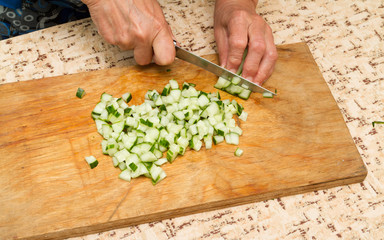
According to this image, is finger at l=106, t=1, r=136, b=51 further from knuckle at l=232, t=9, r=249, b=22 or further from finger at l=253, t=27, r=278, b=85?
finger at l=253, t=27, r=278, b=85

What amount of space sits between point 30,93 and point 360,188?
1.60 metres

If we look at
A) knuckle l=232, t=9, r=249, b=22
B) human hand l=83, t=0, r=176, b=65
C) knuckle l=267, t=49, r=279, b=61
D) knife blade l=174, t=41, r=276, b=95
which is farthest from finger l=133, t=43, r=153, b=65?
knuckle l=267, t=49, r=279, b=61

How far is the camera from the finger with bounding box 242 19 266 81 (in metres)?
1.82

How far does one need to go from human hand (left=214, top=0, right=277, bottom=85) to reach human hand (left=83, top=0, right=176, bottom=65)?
296mm

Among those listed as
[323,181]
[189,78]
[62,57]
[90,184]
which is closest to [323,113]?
[323,181]

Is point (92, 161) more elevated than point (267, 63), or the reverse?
point (267, 63)

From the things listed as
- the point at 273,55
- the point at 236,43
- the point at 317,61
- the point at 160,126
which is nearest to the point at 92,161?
the point at 160,126

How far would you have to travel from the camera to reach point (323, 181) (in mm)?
1619

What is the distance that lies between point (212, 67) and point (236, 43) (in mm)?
162

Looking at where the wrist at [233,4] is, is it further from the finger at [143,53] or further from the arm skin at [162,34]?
the finger at [143,53]

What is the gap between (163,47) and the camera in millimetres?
1762

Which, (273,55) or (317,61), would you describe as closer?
(273,55)

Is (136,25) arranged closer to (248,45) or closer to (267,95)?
(248,45)

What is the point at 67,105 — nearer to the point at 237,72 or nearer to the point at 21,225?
the point at 21,225
